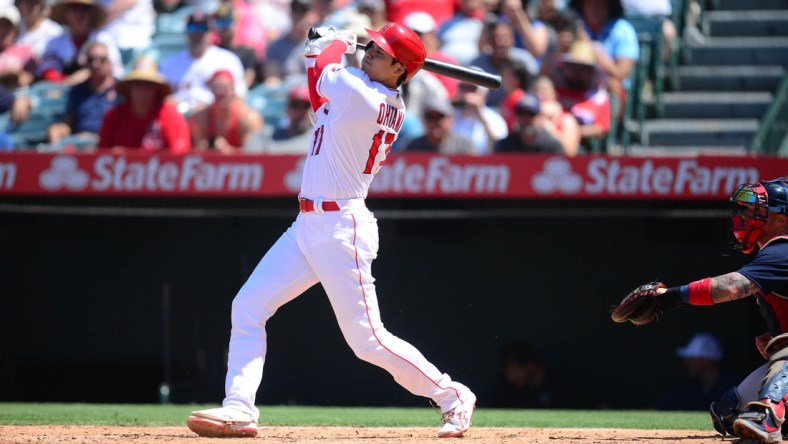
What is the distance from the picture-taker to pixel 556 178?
833 cm

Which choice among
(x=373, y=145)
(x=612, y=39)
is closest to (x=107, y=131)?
(x=612, y=39)

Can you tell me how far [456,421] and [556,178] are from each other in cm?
329

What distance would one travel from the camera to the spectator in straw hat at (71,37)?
10914 millimetres

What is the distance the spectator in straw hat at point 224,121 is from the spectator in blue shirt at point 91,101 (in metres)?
0.85

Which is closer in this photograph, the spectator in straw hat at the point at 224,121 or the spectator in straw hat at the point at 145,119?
the spectator in straw hat at the point at 145,119

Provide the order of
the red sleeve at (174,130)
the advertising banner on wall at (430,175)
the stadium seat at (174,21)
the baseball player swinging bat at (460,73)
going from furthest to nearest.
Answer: the stadium seat at (174,21) < the red sleeve at (174,130) < the advertising banner on wall at (430,175) < the baseball player swinging bat at (460,73)

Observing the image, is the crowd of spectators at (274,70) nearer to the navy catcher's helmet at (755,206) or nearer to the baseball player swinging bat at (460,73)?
the baseball player swinging bat at (460,73)

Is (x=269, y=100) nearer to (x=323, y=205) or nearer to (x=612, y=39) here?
(x=612, y=39)

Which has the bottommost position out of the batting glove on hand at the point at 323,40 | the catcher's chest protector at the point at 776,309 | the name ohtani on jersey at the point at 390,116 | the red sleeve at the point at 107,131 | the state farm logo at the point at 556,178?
the catcher's chest protector at the point at 776,309

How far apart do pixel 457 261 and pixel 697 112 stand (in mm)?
3014

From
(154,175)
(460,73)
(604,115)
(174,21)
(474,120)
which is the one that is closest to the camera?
(460,73)

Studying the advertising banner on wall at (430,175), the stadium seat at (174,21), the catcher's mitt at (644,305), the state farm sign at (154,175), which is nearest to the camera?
the catcher's mitt at (644,305)

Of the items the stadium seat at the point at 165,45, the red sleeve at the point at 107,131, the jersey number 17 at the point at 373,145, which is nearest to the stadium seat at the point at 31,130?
the red sleeve at the point at 107,131

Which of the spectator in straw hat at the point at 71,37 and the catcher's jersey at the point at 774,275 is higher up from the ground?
the spectator in straw hat at the point at 71,37
